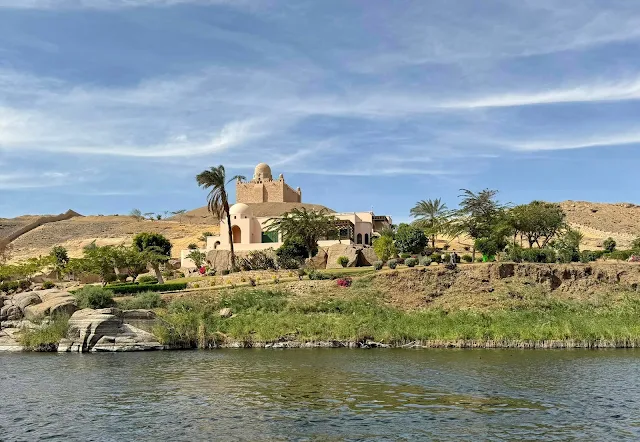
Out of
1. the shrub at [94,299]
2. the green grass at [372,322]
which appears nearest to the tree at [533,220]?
the green grass at [372,322]

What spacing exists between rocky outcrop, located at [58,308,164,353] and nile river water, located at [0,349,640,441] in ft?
11.7

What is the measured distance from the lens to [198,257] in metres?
65.2

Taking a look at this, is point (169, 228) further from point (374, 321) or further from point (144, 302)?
point (374, 321)

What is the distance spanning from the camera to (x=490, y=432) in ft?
51.0

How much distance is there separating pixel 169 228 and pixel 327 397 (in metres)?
93.5

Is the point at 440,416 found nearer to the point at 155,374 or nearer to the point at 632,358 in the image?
the point at 155,374

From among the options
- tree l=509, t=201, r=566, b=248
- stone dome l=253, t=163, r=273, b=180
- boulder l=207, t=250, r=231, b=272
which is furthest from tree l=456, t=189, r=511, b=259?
stone dome l=253, t=163, r=273, b=180

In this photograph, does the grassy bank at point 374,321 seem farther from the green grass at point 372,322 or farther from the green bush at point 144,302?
the green bush at point 144,302

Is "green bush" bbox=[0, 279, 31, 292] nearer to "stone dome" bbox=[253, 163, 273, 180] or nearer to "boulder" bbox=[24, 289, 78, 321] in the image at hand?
"boulder" bbox=[24, 289, 78, 321]

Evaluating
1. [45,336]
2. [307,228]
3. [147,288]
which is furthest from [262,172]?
[45,336]

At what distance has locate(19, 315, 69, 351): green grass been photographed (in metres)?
34.4

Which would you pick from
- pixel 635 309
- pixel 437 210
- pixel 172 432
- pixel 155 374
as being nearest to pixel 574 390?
pixel 172 432

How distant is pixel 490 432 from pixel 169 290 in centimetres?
3526

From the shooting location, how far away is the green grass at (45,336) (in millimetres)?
34406
